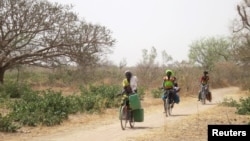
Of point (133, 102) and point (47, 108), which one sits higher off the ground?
point (133, 102)

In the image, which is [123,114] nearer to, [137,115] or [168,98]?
[137,115]

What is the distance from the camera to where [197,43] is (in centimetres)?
8019

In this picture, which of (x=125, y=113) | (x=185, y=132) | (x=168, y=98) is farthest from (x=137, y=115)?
(x=168, y=98)

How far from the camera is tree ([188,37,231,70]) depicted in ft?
252

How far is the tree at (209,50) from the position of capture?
252 feet

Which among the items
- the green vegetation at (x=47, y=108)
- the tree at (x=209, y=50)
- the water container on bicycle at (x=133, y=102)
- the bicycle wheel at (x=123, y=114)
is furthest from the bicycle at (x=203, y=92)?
the tree at (x=209, y=50)

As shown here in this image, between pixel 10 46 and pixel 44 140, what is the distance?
1997 cm

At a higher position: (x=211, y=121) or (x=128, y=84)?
(x=128, y=84)

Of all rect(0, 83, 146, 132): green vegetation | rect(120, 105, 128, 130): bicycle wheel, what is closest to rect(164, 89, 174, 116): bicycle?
rect(0, 83, 146, 132): green vegetation

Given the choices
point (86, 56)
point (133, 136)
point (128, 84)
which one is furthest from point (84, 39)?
point (133, 136)

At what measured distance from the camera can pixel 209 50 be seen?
7775 cm

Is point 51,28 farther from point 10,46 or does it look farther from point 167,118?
point 167,118

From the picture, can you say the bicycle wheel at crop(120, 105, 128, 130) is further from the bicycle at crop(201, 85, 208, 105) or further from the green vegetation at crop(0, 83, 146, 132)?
the bicycle at crop(201, 85, 208, 105)

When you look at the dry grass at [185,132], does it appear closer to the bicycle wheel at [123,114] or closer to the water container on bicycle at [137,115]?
the water container on bicycle at [137,115]
